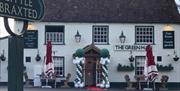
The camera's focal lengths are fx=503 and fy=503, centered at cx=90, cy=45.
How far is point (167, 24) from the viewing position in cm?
3503

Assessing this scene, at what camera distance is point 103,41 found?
35406mm

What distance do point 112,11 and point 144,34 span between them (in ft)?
9.12

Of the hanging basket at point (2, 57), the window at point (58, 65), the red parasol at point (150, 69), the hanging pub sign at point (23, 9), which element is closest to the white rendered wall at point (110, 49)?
the window at point (58, 65)

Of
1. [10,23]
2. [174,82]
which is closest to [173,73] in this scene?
[174,82]

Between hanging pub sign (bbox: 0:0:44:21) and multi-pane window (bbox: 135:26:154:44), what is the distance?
105ft

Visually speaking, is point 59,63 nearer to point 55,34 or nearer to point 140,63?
point 55,34

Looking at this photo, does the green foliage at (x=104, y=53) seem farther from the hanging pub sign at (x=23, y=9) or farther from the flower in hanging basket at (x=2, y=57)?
the hanging pub sign at (x=23, y=9)

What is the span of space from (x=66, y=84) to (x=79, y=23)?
4327 millimetres

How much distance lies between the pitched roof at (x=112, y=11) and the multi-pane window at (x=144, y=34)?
0.56 m

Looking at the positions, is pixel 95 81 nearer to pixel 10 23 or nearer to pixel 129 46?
pixel 129 46

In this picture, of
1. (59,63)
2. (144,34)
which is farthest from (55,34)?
(144,34)

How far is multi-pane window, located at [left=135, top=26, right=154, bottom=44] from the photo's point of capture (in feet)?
116

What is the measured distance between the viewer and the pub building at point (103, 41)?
114 ft

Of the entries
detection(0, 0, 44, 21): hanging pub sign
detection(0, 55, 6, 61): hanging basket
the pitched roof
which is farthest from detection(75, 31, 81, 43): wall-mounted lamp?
detection(0, 0, 44, 21): hanging pub sign
